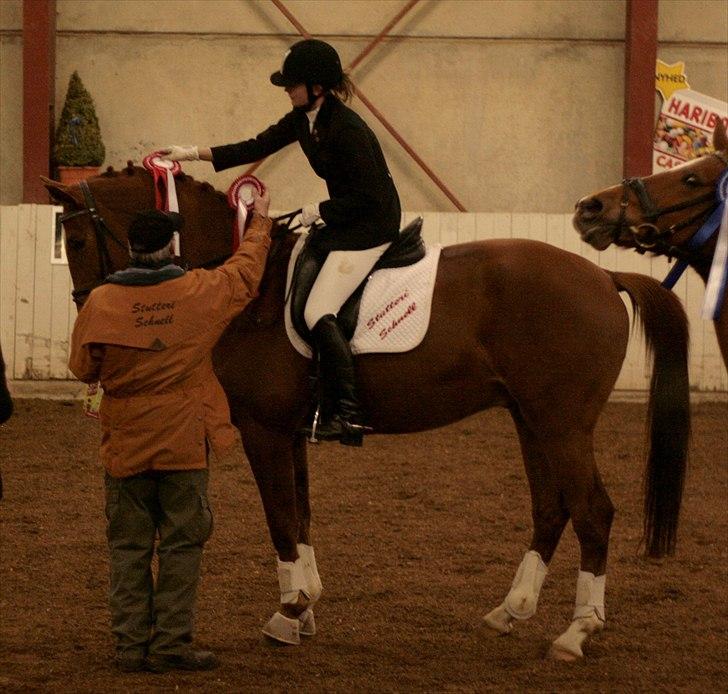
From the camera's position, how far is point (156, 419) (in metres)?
4.12

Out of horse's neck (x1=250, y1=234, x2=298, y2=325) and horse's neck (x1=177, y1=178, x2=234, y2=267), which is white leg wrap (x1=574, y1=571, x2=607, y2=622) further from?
horse's neck (x1=177, y1=178, x2=234, y2=267)

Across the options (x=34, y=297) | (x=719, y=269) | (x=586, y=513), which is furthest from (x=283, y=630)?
(x=34, y=297)

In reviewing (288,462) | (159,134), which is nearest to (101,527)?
(288,462)

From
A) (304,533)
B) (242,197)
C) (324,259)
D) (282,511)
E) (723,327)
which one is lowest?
(304,533)

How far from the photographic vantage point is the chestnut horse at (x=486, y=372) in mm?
4637

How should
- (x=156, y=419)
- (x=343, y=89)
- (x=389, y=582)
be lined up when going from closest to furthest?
(x=156, y=419) → (x=343, y=89) → (x=389, y=582)

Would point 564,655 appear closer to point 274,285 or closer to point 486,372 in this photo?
point 486,372

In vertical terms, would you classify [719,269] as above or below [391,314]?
above

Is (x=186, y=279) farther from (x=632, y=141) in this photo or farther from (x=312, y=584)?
(x=632, y=141)

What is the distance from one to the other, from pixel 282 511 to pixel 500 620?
975 millimetres

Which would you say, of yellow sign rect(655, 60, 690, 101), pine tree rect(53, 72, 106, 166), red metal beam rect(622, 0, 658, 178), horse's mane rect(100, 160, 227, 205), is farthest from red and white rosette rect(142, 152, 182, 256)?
yellow sign rect(655, 60, 690, 101)

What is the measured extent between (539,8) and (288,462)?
30.3 feet

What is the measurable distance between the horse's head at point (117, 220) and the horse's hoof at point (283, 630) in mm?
1413

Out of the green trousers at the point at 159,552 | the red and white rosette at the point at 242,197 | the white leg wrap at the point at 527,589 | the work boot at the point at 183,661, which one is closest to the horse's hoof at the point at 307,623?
the work boot at the point at 183,661
